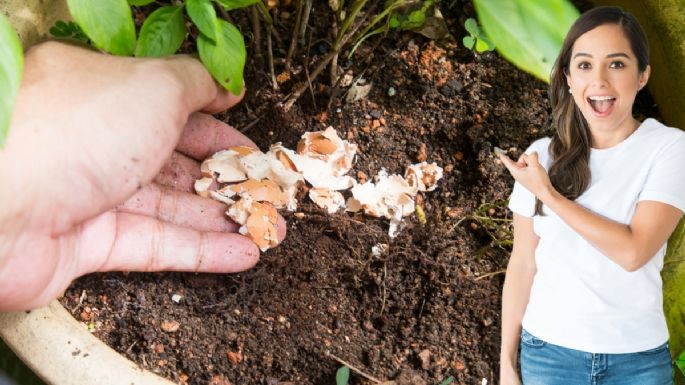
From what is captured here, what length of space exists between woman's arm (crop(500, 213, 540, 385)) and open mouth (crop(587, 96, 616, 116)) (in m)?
0.18

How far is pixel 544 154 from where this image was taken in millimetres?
868

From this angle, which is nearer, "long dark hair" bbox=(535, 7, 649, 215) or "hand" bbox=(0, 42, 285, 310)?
"long dark hair" bbox=(535, 7, 649, 215)

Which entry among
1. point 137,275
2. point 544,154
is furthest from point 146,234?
point 544,154

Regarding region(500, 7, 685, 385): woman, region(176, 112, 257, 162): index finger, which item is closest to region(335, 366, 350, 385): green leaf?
region(500, 7, 685, 385): woman

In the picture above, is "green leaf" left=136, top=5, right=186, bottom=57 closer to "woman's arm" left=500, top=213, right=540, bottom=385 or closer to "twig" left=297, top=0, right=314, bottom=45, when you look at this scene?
"twig" left=297, top=0, right=314, bottom=45

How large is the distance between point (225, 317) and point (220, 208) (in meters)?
0.16

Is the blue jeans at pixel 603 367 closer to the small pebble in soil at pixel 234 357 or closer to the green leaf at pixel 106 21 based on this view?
the small pebble in soil at pixel 234 357

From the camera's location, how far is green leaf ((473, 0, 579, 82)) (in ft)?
2.74

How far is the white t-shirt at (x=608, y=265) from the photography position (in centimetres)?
77

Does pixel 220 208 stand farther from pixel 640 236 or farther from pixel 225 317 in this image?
pixel 640 236

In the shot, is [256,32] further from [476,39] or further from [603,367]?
[603,367]

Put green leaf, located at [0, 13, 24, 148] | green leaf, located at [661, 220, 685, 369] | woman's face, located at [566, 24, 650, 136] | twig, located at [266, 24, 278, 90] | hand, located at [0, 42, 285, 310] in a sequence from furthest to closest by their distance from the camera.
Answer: twig, located at [266, 24, 278, 90] < green leaf, located at [661, 220, 685, 369] < hand, located at [0, 42, 285, 310] < woman's face, located at [566, 24, 650, 136] < green leaf, located at [0, 13, 24, 148]

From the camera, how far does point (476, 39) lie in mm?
1115

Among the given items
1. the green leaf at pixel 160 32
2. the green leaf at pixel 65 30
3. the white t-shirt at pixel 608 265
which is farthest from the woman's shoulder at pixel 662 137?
the green leaf at pixel 65 30
